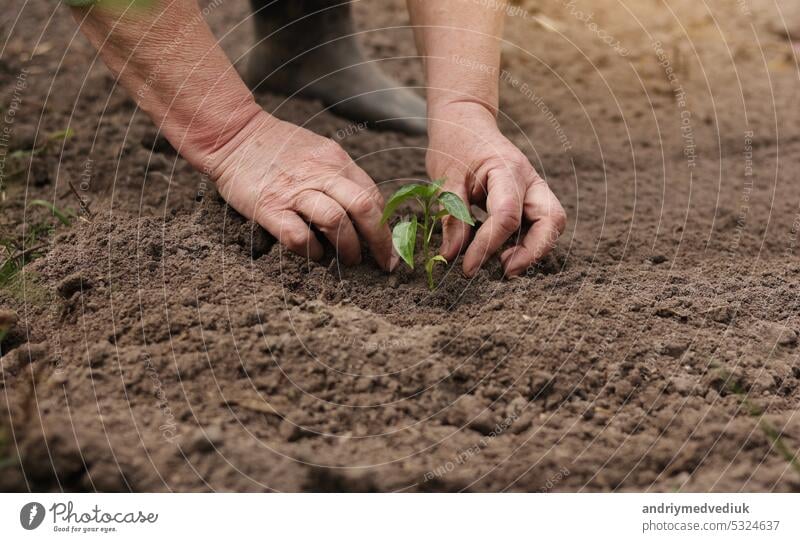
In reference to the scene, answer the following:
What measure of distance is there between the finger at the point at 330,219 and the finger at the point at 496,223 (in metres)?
0.25

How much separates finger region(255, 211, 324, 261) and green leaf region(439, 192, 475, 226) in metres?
0.29

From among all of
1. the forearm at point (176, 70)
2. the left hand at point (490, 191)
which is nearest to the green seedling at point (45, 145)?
the forearm at point (176, 70)

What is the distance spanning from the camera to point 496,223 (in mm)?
1658

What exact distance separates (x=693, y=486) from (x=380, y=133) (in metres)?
1.85

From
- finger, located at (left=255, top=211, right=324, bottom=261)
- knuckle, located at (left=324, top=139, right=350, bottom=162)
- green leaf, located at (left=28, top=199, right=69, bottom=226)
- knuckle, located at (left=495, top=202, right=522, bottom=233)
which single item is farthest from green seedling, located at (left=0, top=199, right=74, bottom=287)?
knuckle, located at (left=495, top=202, right=522, bottom=233)

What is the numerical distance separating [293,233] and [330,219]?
9cm

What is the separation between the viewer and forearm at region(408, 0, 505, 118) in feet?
6.41

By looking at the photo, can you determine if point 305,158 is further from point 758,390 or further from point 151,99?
point 758,390

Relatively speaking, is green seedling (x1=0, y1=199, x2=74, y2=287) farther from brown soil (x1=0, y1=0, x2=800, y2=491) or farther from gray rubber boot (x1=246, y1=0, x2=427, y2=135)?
gray rubber boot (x1=246, y1=0, x2=427, y2=135)

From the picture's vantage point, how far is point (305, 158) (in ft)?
5.79

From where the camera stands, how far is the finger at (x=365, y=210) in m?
1.65

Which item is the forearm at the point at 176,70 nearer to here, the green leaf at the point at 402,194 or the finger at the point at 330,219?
the finger at the point at 330,219

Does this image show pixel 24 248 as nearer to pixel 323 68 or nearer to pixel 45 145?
pixel 45 145
